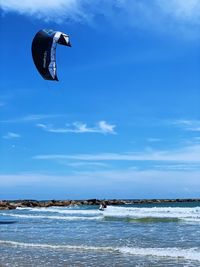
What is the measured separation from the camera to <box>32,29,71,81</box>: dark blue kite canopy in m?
13.5

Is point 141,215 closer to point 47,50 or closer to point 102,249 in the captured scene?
point 102,249

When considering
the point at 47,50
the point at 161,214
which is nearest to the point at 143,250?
the point at 47,50

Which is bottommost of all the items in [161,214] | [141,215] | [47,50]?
[141,215]

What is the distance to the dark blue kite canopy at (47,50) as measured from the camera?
1348cm

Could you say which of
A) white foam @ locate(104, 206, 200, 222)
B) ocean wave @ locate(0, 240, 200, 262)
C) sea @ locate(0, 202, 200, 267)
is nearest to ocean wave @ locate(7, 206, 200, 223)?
white foam @ locate(104, 206, 200, 222)

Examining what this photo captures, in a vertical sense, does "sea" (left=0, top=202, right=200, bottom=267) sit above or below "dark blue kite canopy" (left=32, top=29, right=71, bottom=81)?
below

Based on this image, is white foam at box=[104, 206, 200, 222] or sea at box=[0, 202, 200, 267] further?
white foam at box=[104, 206, 200, 222]

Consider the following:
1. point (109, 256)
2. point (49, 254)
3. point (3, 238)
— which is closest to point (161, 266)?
point (109, 256)

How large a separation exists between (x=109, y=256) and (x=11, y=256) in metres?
2.66

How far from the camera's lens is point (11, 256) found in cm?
1364

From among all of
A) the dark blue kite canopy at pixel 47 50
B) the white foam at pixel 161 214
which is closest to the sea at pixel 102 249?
the dark blue kite canopy at pixel 47 50

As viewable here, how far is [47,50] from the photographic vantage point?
543 inches

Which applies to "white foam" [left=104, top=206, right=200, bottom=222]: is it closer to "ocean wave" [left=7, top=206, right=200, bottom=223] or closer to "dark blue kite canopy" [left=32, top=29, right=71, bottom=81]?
"ocean wave" [left=7, top=206, right=200, bottom=223]

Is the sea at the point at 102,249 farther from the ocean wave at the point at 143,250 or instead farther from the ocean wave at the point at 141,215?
the ocean wave at the point at 141,215
